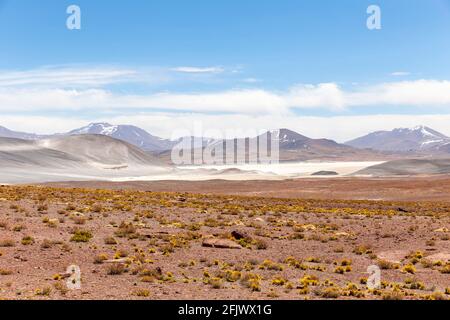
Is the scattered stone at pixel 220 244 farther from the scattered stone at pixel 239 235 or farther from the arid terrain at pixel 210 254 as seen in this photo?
the scattered stone at pixel 239 235

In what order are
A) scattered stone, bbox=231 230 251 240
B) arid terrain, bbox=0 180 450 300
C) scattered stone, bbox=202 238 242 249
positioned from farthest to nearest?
scattered stone, bbox=231 230 251 240 → scattered stone, bbox=202 238 242 249 → arid terrain, bbox=0 180 450 300

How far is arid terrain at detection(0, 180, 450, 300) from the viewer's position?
15930mm

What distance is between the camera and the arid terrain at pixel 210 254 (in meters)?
15.9

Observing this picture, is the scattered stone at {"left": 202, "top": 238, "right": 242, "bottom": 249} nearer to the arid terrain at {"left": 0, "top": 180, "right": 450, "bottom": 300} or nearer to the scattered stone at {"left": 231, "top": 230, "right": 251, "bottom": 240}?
the arid terrain at {"left": 0, "top": 180, "right": 450, "bottom": 300}

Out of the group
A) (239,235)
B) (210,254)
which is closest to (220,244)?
(210,254)

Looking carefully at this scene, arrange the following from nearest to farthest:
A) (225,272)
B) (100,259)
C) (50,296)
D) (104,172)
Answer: (50,296) → (225,272) → (100,259) → (104,172)

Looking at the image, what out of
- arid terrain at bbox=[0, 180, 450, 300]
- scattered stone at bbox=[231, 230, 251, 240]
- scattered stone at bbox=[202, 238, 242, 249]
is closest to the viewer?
arid terrain at bbox=[0, 180, 450, 300]

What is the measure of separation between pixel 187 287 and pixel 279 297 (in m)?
3.05

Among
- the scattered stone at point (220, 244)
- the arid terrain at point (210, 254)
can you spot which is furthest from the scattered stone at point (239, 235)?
the scattered stone at point (220, 244)

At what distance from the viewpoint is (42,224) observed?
2778 cm

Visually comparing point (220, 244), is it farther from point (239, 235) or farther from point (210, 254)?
point (239, 235)

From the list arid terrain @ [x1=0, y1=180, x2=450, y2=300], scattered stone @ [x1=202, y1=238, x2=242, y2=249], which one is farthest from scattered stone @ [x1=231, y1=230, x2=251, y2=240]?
scattered stone @ [x1=202, y1=238, x2=242, y2=249]
